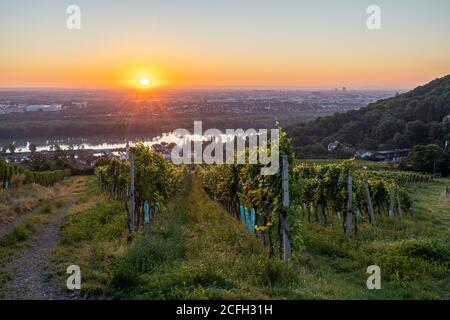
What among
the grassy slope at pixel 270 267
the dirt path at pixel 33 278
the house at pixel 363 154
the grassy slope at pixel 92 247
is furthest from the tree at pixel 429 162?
the dirt path at pixel 33 278

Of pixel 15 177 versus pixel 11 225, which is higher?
pixel 11 225

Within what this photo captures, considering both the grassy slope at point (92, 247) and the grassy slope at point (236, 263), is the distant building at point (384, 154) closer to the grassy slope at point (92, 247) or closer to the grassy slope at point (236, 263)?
the grassy slope at point (236, 263)

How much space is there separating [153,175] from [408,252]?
9.07m

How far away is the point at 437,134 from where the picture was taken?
3388 inches

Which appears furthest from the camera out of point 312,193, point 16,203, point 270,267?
point 16,203

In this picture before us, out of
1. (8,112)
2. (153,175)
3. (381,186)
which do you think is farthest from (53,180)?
(8,112)

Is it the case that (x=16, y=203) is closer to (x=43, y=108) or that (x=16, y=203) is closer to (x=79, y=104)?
(x=43, y=108)

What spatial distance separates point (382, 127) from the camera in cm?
9075

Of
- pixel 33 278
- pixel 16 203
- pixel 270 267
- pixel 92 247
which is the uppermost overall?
pixel 270 267

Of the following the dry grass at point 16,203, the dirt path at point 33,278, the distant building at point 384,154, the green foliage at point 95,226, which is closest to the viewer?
the dirt path at point 33,278

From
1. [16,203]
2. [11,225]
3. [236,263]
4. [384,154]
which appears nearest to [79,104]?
[384,154]

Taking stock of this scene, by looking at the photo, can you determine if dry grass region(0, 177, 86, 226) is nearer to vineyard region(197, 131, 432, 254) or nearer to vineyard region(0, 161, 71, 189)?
vineyard region(0, 161, 71, 189)

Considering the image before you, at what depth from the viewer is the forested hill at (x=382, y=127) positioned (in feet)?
282

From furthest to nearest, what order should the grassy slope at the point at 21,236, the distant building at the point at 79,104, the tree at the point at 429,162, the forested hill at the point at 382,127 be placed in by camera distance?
1. the distant building at the point at 79,104
2. the forested hill at the point at 382,127
3. the tree at the point at 429,162
4. the grassy slope at the point at 21,236
